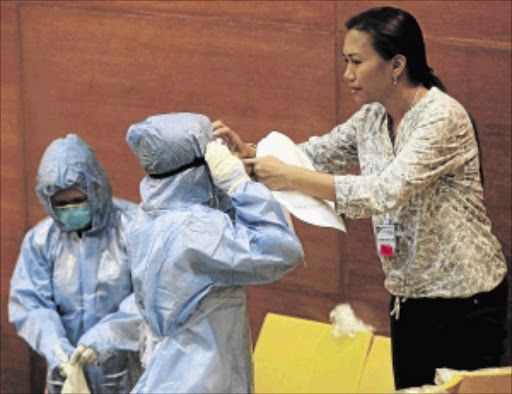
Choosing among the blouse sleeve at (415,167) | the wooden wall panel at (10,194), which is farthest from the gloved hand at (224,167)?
the wooden wall panel at (10,194)

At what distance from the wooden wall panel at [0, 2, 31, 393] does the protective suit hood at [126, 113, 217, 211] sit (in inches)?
67.4

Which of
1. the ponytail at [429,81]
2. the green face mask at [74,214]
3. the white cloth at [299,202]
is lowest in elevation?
the green face mask at [74,214]

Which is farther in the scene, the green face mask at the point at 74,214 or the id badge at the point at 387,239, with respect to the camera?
the green face mask at the point at 74,214

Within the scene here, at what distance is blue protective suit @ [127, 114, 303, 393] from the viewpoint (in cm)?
316

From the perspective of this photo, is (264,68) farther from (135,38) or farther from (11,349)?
(11,349)

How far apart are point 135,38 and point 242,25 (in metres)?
0.47

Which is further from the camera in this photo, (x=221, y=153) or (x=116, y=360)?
(x=116, y=360)

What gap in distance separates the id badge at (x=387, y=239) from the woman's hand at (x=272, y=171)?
1.05 ft

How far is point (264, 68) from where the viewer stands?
14.2 feet

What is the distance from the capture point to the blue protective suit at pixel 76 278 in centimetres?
407

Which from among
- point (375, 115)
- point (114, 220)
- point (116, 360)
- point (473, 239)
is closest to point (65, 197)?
point (114, 220)

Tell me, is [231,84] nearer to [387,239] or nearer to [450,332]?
[387,239]

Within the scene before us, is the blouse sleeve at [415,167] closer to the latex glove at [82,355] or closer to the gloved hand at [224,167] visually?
the gloved hand at [224,167]

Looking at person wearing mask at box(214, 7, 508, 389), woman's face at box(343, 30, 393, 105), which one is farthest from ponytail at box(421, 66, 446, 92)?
woman's face at box(343, 30, 393, 105)
